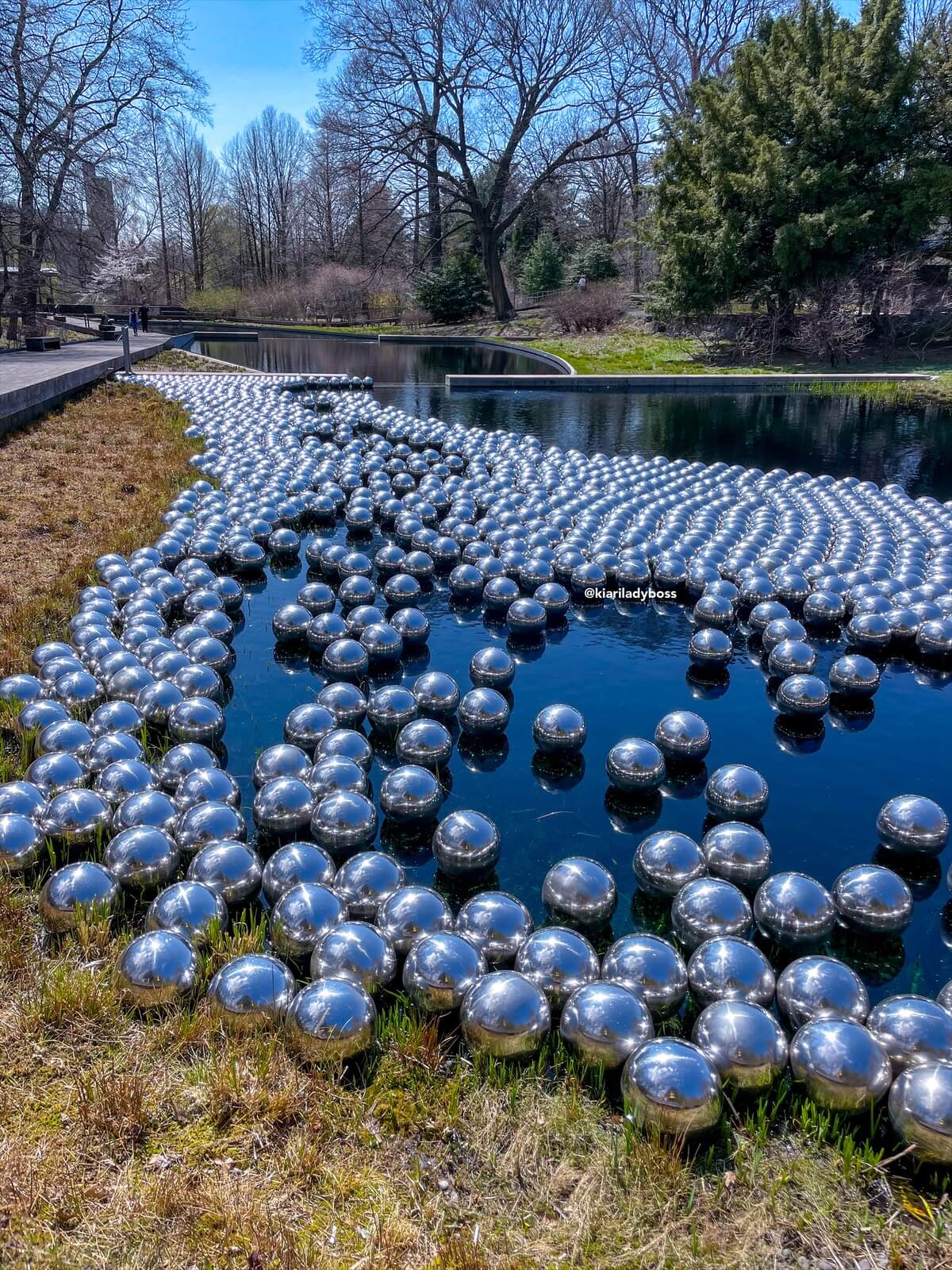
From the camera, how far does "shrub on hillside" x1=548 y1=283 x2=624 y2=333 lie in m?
34.7

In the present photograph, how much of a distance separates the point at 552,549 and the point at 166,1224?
728cm

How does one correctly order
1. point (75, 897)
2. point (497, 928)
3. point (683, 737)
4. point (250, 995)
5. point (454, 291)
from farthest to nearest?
point (454, 291), point (683, 737), point (75, 897), point (497, 928), point (250, 995)

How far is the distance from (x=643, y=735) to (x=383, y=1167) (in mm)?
3814

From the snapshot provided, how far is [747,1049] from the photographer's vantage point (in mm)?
3137

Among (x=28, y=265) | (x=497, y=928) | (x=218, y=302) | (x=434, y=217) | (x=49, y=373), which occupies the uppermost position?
(x=434, y=217)

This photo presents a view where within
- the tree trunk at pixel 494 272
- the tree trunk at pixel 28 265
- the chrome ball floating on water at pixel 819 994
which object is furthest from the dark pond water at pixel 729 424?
the tree trunk at pixel 494 272

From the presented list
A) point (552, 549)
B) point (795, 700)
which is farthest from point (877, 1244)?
point (552, 549)

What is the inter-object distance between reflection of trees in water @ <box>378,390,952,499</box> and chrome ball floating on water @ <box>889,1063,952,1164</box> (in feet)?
36.3

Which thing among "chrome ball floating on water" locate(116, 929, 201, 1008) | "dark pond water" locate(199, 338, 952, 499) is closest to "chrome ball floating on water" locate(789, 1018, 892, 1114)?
"chrome ball floating on water" locate(116, 929, 201, 1008)

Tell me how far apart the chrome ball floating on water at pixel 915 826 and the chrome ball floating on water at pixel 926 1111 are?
6.14 ft

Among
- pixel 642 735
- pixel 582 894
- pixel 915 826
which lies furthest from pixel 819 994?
pixel 642 735

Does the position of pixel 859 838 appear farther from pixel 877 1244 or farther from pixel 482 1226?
pixel 482 1226

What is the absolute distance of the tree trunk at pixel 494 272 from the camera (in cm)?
4497

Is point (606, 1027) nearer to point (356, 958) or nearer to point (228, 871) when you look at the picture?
point (356, 958)
